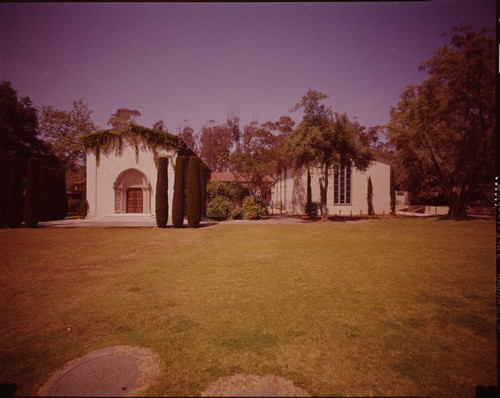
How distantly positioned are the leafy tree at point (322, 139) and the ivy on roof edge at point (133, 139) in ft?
36.5

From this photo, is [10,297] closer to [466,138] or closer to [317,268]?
[317,268]

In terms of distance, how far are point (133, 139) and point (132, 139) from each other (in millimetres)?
103

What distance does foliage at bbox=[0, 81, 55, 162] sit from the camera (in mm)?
19516

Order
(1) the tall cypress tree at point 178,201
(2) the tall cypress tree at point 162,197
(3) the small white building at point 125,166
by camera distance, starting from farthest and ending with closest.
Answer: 1. (3) the small white building at point 125,166
2. (1) the tall cypress tree at point 178,201
3. (2) the tall cypress tree at point 162,197

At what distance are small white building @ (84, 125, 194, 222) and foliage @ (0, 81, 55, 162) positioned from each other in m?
7.22

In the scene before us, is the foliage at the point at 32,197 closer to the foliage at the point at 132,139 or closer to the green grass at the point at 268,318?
the foliage at the point at 132,139

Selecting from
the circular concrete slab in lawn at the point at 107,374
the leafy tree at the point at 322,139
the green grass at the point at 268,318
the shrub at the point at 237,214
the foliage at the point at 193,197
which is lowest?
the green grass at the point at 268,318

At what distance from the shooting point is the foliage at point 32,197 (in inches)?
559

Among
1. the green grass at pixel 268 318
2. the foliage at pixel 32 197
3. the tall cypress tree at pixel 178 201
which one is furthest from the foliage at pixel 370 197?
the foliage at pixel 32 197

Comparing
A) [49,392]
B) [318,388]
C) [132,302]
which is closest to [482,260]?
[318,388]

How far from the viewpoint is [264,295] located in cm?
436

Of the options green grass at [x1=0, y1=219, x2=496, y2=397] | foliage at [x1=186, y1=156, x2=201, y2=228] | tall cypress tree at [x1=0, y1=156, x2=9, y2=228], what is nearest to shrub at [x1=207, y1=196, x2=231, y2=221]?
foliage at [x1=186, y1=156, x2=201, y2=228]

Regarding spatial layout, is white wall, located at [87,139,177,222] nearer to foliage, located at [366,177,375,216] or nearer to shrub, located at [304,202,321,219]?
shrub, located at [304,202,321,219]

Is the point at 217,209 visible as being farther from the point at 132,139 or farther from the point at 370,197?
the point at 370,197
